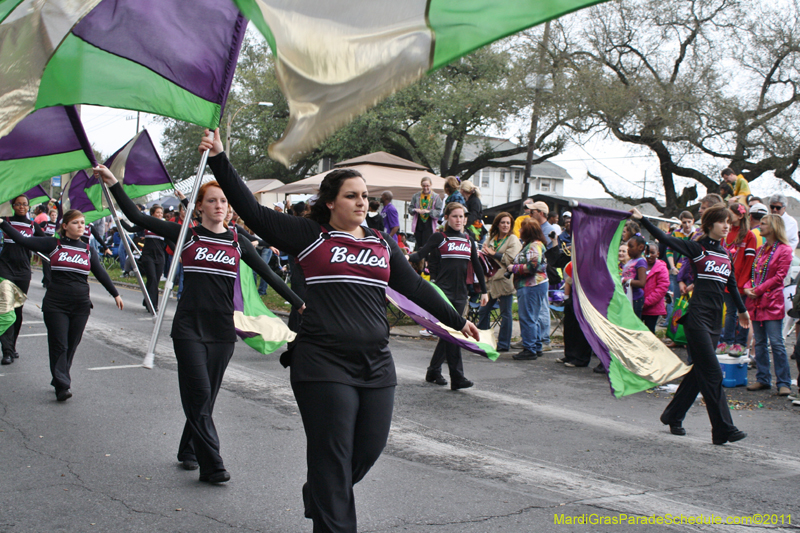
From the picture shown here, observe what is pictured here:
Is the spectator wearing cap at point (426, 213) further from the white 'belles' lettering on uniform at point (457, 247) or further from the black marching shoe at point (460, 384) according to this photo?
the black marching shoe at point (460, 384)

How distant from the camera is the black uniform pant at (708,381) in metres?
5.94

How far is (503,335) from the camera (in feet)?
36.0

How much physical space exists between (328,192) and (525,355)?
742 cm

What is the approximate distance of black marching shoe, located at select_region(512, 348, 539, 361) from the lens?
10344 mm

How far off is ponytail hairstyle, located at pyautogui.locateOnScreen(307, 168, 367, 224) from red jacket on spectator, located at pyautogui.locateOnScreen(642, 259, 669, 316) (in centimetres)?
726

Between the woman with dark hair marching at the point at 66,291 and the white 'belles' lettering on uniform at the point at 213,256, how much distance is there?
8.69 ft

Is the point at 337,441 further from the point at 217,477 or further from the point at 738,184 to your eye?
the point at 738,184

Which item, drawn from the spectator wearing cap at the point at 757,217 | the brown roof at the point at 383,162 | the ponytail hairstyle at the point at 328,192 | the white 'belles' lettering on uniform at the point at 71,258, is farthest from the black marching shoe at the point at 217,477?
the brown roof at the point at 383,162

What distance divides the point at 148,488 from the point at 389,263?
2.32 m

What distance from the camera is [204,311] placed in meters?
4.85

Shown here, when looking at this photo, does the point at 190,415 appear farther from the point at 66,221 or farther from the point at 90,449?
the point at 66,221

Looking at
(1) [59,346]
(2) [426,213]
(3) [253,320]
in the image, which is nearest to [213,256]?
(3) [253,320]

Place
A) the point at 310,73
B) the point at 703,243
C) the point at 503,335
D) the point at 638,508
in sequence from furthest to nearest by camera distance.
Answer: the point at 503,335 → the point at 703,243 → the point at 638,508 → the point at 310,73

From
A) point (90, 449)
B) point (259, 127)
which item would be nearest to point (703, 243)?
point (90, 449)
